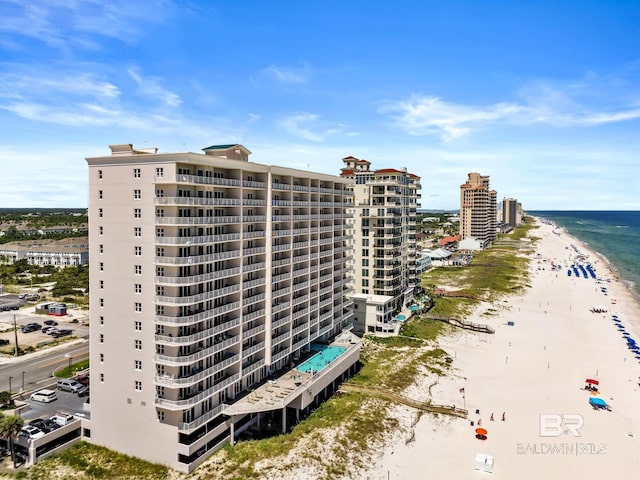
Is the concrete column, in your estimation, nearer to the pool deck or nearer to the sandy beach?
the pool deck

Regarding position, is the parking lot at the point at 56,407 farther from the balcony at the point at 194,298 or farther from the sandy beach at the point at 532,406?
the sandy beach at the point at 532,406

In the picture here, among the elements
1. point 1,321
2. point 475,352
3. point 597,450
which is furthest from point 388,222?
point 1,321

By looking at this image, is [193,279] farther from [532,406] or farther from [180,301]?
[532,406]

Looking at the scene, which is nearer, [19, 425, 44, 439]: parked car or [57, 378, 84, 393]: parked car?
[19, 425, 44, 439]: parked car

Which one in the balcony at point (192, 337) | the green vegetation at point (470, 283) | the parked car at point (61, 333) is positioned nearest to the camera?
the balcony at point (192, 337)

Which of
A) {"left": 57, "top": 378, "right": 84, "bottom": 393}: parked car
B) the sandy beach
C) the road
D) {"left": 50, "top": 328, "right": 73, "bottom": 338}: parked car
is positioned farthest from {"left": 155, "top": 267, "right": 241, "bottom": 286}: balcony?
{"left": 50, "top": 328, "right": 73, "bottom": 338}: parked car

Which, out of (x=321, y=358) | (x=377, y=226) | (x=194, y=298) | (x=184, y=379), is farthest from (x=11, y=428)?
(x=377, y=226)

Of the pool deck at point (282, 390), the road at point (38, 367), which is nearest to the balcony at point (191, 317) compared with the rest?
the pool deck at point (282, 390)
